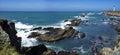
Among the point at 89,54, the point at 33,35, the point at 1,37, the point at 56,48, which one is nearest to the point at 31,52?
the point at 89,54

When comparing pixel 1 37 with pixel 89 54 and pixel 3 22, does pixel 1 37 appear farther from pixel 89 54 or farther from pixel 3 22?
pixel 89 54

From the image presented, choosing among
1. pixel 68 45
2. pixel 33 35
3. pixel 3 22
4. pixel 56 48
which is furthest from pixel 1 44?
pixel 33 35

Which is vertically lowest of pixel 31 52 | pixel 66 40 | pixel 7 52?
pixel 66 40

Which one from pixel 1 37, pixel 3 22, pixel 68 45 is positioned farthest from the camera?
pixel 68 45

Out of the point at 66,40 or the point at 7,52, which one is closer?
the point at 7,52

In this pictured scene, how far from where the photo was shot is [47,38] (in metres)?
41.6

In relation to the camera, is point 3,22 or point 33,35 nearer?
point 3,22

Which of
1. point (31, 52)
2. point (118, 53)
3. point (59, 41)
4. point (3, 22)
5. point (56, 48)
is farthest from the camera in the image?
point (59, 41)

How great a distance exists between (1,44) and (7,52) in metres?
0.59

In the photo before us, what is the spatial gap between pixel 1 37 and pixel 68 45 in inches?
1115

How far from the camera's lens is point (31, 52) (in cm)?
2411

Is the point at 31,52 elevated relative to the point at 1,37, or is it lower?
lower

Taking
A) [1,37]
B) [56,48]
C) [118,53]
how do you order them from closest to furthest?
[1,37], [118,53], [56,48]

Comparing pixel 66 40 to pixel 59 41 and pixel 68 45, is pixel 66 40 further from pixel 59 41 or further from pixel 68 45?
pixel 68 45
